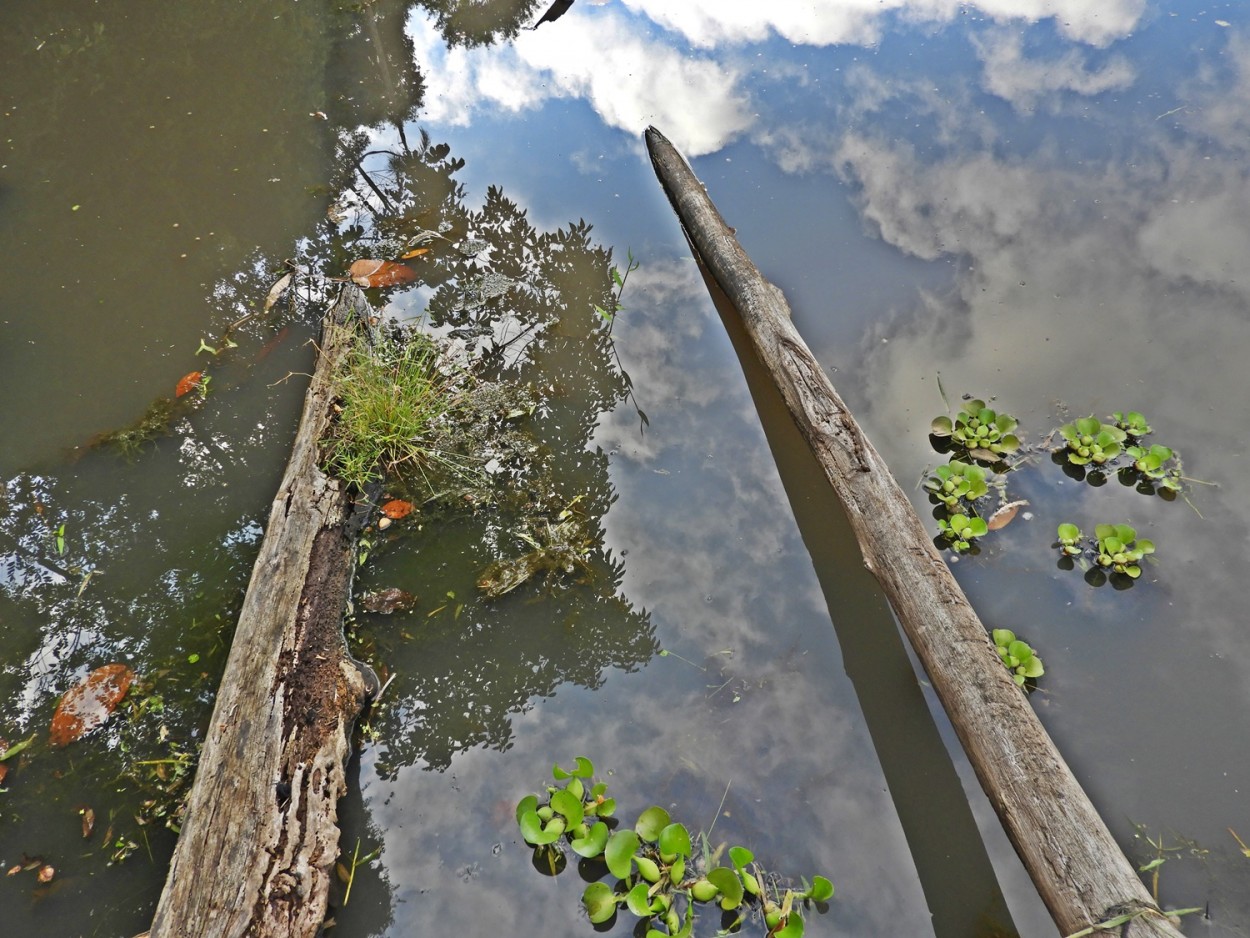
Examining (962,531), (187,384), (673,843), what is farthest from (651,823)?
(187,384)

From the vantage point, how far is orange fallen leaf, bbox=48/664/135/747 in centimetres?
296

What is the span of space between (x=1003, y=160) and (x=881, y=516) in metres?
3.26

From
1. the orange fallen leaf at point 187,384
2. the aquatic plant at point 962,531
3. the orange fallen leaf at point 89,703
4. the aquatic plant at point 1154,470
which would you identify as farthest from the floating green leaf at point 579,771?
the orange fallen leaf at point 187,384

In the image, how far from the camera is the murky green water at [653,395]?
8.50 ft

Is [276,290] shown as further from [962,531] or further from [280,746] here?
[962,531]

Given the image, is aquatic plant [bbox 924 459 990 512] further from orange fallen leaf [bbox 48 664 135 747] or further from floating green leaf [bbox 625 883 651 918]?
orange fallen leaf [bbox 48 664 135 747]

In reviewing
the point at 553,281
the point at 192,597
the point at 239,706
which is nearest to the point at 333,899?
the point at 239,706

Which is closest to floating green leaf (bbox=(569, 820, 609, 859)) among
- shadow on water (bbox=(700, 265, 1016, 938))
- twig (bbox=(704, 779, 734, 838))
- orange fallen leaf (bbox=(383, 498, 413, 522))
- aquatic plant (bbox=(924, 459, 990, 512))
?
twig (bbox=(704, 779, 734, 838))

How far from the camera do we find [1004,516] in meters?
3.20

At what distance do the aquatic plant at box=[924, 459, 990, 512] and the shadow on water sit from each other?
1.33ft

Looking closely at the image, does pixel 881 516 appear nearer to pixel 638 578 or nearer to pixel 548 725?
pixel 638 578

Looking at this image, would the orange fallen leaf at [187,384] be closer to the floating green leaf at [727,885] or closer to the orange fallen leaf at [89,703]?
the orange fallen leaf at [89,703]

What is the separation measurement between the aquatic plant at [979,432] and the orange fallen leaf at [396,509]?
2382mm

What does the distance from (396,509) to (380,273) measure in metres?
1.81
